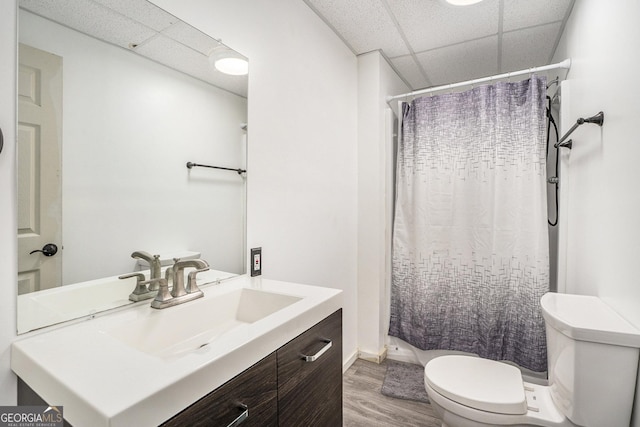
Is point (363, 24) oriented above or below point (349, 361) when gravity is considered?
above

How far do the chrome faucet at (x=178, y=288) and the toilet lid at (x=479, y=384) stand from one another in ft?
3.69

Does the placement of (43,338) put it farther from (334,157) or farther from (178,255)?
(334,157)

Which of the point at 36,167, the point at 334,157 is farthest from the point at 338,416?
the point at 334,157

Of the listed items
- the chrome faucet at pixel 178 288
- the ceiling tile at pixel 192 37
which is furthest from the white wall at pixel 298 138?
the chrome faucet at pixel 178 288

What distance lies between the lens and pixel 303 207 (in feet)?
5.99

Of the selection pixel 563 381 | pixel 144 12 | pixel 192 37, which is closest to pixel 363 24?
pixel 192 37

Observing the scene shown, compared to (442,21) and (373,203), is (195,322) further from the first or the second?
(442,21)

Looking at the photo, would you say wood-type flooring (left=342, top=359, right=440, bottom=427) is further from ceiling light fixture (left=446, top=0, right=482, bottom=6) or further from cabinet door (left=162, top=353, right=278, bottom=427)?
ceiling light fixture (left=446, top=0, right=482, bottom=6)

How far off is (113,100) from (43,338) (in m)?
0.68

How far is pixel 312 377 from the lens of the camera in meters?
1.03


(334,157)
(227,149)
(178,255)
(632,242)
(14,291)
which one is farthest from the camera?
A: (334,157)

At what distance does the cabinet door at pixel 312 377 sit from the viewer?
2.97 feet

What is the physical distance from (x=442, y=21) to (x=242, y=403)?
7.50 ft

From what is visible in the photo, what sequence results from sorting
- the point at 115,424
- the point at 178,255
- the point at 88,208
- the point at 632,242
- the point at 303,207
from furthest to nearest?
the point at 303,207 → the point at 178,255 → the point at 632,242 → the point at 88,208 → the point at 115,424
